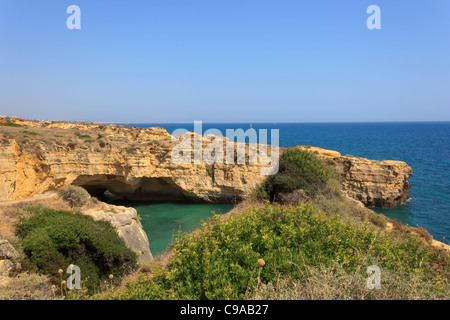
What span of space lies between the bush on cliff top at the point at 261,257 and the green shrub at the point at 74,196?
1119 cm

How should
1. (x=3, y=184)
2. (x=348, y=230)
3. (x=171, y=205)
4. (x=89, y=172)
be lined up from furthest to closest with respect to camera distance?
(x=171, y=205)
(x=89, y=172)
(x=3, y=184)
(x=348, y=230)

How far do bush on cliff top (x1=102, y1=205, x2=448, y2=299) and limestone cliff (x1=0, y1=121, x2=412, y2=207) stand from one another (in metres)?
18.4

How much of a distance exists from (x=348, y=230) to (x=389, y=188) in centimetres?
2616

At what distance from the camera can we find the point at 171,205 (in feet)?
89.9

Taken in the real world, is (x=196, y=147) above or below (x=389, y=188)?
above

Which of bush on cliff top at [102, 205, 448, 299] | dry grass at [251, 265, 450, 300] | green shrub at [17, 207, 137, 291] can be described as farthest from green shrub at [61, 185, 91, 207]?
dry grass at [251, 265, 450, 300]

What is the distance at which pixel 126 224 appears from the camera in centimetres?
1474

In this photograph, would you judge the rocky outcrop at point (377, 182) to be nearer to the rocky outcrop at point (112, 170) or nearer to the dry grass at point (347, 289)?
the rocky outcrop at point (112, 170)

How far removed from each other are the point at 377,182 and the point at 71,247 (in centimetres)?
2888

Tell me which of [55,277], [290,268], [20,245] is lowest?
[55,277]

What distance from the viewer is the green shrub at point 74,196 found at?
1451 cm

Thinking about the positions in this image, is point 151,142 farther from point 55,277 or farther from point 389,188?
point 389,188

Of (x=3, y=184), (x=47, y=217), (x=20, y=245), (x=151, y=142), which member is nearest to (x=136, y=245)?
(x=47, y=217)

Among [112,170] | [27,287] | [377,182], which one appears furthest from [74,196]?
[377,182]
